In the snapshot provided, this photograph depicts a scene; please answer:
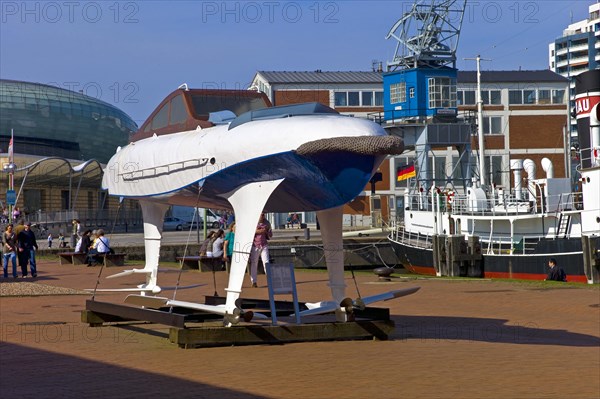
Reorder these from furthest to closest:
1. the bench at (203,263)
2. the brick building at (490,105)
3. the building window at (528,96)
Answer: the building window at (528,96), the brick building at (490,105), the bench at (203,263)

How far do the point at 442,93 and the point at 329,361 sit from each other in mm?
43173

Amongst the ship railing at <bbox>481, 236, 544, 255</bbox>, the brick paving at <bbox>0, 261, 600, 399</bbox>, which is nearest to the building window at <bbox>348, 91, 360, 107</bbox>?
the ship railing at <bbox>481, 236, 544, 255</bbox>

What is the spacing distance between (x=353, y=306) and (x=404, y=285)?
12.4m

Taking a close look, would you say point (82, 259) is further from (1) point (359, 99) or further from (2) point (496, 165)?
(2) point (496, 165)

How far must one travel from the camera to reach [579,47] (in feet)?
609

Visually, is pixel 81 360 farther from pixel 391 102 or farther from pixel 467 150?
pixel 391 102

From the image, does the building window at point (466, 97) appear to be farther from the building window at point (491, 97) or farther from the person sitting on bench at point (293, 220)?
the person sitting on bench at point (293, 220)

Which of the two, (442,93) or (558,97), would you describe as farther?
(558,97)

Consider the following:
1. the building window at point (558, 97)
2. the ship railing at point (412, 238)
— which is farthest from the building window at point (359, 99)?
the ship railing at point (412, 238)

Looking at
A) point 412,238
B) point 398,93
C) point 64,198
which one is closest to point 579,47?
point 64,198

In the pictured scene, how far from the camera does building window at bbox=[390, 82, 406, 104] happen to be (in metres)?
53.8

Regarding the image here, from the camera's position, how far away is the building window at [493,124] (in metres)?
83.7

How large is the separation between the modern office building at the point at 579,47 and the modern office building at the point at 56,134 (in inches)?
3368

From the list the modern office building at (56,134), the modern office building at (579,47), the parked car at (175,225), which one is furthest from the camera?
the modern office building at (579,47)
